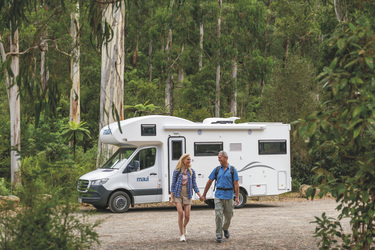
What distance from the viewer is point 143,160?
1702 cm

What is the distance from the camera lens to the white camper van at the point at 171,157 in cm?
1667

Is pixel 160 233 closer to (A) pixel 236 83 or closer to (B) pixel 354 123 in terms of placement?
(B) pixel 354 123

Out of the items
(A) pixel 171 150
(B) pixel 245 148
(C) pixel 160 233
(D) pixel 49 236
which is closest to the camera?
(D) pixel 49 236

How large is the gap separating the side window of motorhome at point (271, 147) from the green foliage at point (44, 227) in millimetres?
12170

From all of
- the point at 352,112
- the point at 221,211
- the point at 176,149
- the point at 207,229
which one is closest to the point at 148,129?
the point at 176,149

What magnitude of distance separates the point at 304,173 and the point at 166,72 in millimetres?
15534

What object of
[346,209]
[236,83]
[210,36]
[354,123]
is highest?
[210,36]

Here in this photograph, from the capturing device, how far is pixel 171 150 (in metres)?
17.2

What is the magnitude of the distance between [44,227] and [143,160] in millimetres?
10331

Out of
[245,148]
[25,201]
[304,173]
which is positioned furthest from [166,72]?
[25,201]

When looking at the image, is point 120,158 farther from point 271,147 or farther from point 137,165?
point 271,147

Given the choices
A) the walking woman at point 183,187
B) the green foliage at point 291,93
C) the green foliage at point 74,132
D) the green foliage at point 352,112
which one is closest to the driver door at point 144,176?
the walking woman at point 183,187

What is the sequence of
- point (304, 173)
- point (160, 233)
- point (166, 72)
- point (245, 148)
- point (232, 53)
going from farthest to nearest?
point (166, 72) < point (232, 53) < point (304, 173) < point (245, 148) < point (160, 233)

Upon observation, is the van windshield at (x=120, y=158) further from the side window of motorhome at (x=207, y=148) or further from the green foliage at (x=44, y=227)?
the green foliage at (x=44, y=227)
